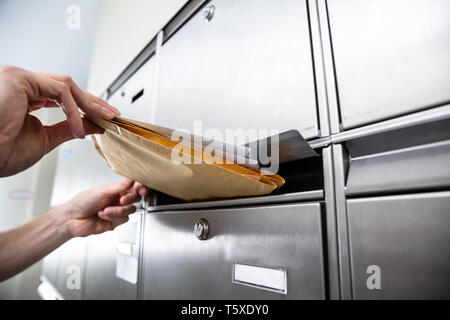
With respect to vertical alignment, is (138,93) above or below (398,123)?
above

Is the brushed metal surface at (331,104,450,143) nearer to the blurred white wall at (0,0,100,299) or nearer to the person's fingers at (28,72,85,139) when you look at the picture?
the person's fingers at (28,72,85,139)

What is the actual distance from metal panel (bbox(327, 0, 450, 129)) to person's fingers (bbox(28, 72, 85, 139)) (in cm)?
42

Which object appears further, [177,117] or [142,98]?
[142,98]

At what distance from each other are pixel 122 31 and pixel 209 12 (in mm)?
894

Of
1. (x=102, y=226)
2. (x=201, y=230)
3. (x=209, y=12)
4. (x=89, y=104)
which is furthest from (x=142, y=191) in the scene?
(x=209, y=12)

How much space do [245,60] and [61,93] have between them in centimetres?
36

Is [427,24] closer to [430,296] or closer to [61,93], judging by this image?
[430,296]

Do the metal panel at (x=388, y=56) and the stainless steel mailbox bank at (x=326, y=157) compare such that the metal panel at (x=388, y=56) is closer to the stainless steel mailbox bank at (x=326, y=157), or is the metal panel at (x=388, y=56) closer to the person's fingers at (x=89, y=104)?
the stainless steel mailbox bank at (x=326, y=157)

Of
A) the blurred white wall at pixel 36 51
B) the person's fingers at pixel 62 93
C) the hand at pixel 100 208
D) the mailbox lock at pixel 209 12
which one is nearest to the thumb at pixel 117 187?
the hand at pixel 100 208

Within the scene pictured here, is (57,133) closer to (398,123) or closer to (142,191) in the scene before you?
(142,191)

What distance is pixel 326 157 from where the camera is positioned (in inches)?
16.7
